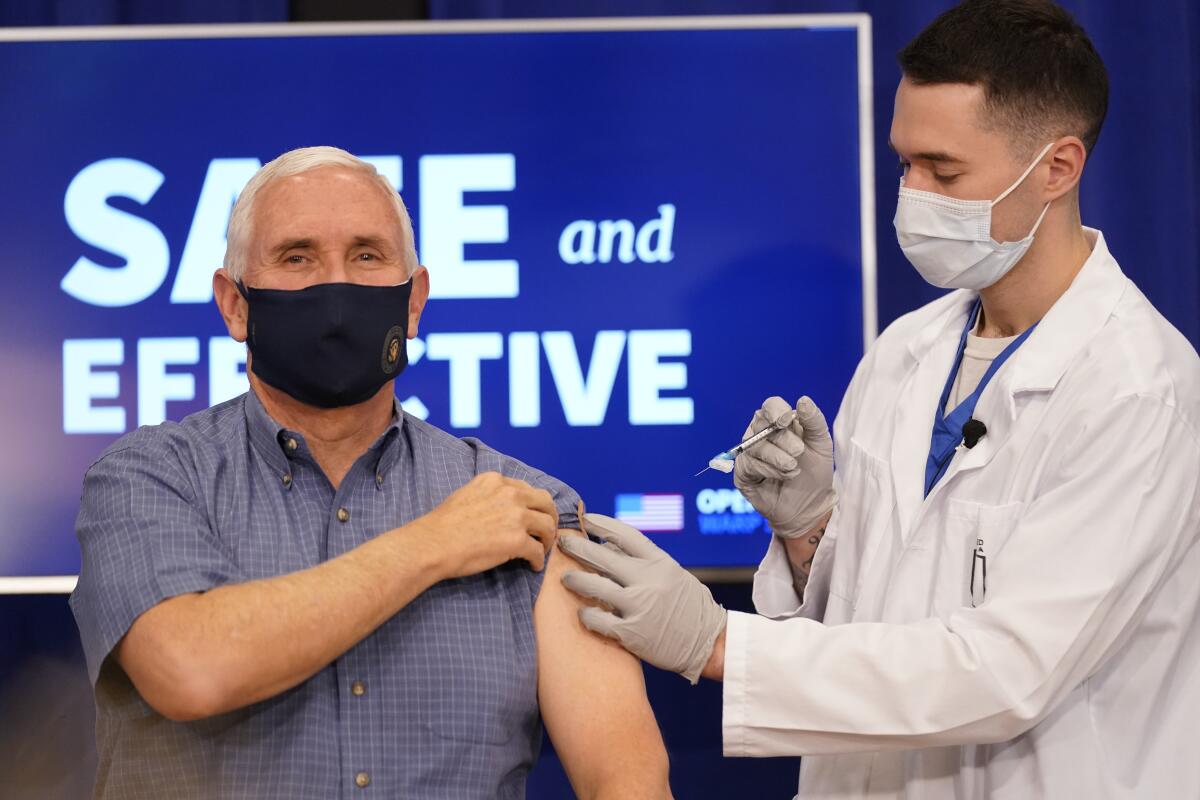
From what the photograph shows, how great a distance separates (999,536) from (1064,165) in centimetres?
57

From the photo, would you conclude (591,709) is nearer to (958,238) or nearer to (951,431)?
(951,431)

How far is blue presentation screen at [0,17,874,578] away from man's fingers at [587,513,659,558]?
3.36 feet

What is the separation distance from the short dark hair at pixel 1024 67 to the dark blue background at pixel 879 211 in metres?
1.26

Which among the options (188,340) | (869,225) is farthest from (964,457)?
(188,340)

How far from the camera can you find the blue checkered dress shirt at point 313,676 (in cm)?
145

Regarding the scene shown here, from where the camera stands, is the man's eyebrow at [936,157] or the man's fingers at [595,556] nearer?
the man's fingers at [595,556]

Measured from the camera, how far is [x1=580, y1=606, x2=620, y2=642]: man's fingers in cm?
167

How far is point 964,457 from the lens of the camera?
6.07 feet

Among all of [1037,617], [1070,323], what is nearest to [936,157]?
[1070,323]

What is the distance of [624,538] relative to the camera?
180 cm

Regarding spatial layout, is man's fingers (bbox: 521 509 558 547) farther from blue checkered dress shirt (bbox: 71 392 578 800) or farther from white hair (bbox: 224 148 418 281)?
white hair (bbox: 224 148 418 281)

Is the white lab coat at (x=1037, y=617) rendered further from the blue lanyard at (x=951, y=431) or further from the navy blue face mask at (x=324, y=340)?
the navy blue face mask at (x=324, y=340)

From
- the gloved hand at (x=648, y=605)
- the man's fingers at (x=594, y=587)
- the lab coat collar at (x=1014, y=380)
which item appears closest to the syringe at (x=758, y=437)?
the lab coat collar at (x=1014, y=380)

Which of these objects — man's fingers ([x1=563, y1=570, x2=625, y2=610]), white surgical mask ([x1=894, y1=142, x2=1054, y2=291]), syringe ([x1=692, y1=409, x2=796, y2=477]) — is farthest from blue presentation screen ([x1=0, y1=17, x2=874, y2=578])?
man's fingers ([x1=563, y1=570, x2=625, y2=610])
